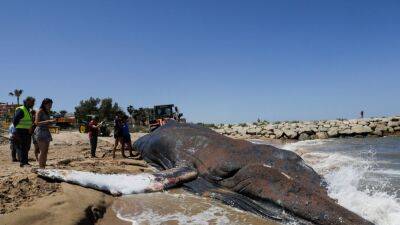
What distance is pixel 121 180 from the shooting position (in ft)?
22.2

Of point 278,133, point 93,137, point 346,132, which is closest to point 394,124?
point 346,132

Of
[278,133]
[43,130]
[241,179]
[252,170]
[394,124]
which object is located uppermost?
[43,130]

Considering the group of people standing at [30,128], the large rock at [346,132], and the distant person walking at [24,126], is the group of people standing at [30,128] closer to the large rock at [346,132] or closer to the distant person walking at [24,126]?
the distant person walking at [24,126]

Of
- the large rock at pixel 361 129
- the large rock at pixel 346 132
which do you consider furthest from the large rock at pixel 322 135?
the large rock at pixel 361 129

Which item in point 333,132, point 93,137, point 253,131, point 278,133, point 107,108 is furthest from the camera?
point 107,108

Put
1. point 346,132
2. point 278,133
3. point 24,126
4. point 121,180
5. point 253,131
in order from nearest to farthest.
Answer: point 121,180 < point 24,126 < point 346,132 < point 278,133 < point 253,131

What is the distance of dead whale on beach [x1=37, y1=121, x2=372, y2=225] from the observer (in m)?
Result: 5.94

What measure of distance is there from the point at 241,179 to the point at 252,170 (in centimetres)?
26

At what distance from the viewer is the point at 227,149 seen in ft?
27.5

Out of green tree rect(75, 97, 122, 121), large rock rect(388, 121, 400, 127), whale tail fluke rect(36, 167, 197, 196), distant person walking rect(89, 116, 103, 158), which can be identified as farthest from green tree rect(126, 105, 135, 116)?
whale tail fluke rect(36, 167, 197, 196)

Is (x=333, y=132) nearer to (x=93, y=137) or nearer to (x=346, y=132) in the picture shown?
(x=346, y=132)

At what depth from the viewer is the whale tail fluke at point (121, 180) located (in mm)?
6180

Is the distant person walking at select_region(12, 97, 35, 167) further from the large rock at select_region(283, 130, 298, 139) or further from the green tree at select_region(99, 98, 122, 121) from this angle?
the green tree at select_region(99, 98, 122, 121)

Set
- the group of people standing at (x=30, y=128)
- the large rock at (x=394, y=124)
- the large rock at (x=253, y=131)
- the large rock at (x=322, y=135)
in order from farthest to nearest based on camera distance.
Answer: the large rock at (x=253, y=131) → the large rock at (x=394, y=124) → the large rock at (x=322, y=135) → the group of people standing at (x=30, y=128)
